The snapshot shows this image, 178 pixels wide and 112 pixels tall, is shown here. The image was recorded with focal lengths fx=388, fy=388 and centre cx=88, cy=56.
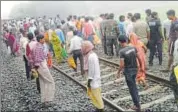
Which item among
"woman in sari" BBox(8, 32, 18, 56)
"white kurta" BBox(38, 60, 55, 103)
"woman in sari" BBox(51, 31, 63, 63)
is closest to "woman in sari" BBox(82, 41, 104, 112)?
"white kurta" BBox(38, 60, 55, 103)

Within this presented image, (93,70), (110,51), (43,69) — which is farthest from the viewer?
(110,51)

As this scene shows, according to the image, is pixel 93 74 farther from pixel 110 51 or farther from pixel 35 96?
pixel 110 51

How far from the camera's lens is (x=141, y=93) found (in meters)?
10.1

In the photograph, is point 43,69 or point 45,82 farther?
point 45,82

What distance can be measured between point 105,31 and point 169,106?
7832 millimetres

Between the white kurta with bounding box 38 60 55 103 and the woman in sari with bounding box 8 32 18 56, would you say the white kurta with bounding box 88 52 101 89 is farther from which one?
the woman in sari with bounding box 8 32 18 56

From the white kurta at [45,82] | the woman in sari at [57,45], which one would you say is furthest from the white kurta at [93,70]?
the woman in sari at [57,45]

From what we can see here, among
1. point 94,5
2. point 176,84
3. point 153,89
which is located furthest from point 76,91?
point 94,5

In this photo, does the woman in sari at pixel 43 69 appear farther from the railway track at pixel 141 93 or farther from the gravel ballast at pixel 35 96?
the railway track at pixel 141 93

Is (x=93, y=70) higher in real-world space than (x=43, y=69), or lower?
higher

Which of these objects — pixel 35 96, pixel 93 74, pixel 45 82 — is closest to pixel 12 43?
pixel 35 96

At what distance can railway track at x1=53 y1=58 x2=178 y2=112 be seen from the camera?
8.98 metres

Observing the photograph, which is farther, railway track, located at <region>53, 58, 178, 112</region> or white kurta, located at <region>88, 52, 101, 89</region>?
railway track, located at <region>53, 58, 178, 112</region>

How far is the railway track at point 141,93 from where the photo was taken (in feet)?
29.5
